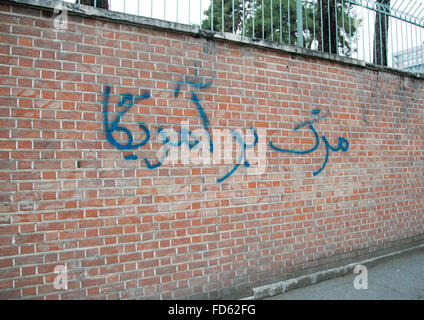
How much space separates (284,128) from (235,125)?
69 cm

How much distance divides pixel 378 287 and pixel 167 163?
2.83m

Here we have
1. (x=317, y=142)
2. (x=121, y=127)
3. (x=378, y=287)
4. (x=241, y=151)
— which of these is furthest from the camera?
(x=317, y=142)

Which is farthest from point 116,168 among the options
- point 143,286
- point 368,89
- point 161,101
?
point 368,89

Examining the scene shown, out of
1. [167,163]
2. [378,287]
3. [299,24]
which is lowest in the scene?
[378,287]

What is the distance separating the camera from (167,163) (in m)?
3.01

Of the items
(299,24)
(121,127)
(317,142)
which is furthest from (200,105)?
(299,24)

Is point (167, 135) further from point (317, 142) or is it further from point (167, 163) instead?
point (317, 142)

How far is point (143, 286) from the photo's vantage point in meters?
2.84

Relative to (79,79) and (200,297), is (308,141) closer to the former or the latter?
(200,297)

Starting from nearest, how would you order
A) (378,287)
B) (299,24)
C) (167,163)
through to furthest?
(167,163) → (378,287) → (299,24)

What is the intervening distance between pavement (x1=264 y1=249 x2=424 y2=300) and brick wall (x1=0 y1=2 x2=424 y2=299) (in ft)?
0.78

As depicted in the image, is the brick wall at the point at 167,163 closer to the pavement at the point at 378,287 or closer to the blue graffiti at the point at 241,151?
the blue graffiti at the point at 241,151

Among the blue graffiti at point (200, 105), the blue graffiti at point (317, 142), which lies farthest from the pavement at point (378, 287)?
the blue graffiti at point (200, 105)

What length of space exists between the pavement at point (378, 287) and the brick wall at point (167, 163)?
0.78 feet
